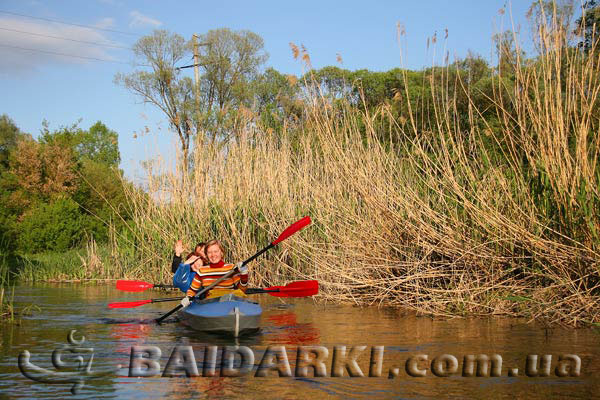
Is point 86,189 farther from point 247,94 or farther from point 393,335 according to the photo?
point 393,335

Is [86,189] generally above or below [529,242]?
above

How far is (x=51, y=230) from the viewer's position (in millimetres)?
21531

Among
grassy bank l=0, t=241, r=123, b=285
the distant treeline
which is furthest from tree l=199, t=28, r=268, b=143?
grassy bank l=0, t=241, r=123, b=285

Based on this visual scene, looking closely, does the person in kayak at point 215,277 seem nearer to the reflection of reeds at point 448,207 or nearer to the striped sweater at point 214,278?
the striped sweater at point 214,278

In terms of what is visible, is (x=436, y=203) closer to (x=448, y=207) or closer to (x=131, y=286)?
(x=448, y=207)

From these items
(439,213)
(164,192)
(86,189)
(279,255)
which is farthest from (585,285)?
(86,189)

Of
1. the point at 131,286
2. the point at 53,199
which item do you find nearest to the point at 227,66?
the point at 53,199

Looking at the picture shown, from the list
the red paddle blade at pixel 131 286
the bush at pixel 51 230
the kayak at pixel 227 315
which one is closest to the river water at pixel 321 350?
the kayak at pixel 227 315

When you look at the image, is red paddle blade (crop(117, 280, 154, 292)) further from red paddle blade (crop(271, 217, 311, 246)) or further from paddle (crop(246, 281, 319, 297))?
red paddle blade (crop(271, 217, 311, 246))

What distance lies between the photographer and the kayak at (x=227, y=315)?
8055mm

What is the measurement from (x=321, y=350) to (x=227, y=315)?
140 cm

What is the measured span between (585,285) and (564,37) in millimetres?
2623

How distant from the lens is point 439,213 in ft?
29.1

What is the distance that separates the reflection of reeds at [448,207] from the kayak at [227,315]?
6.33 feet
